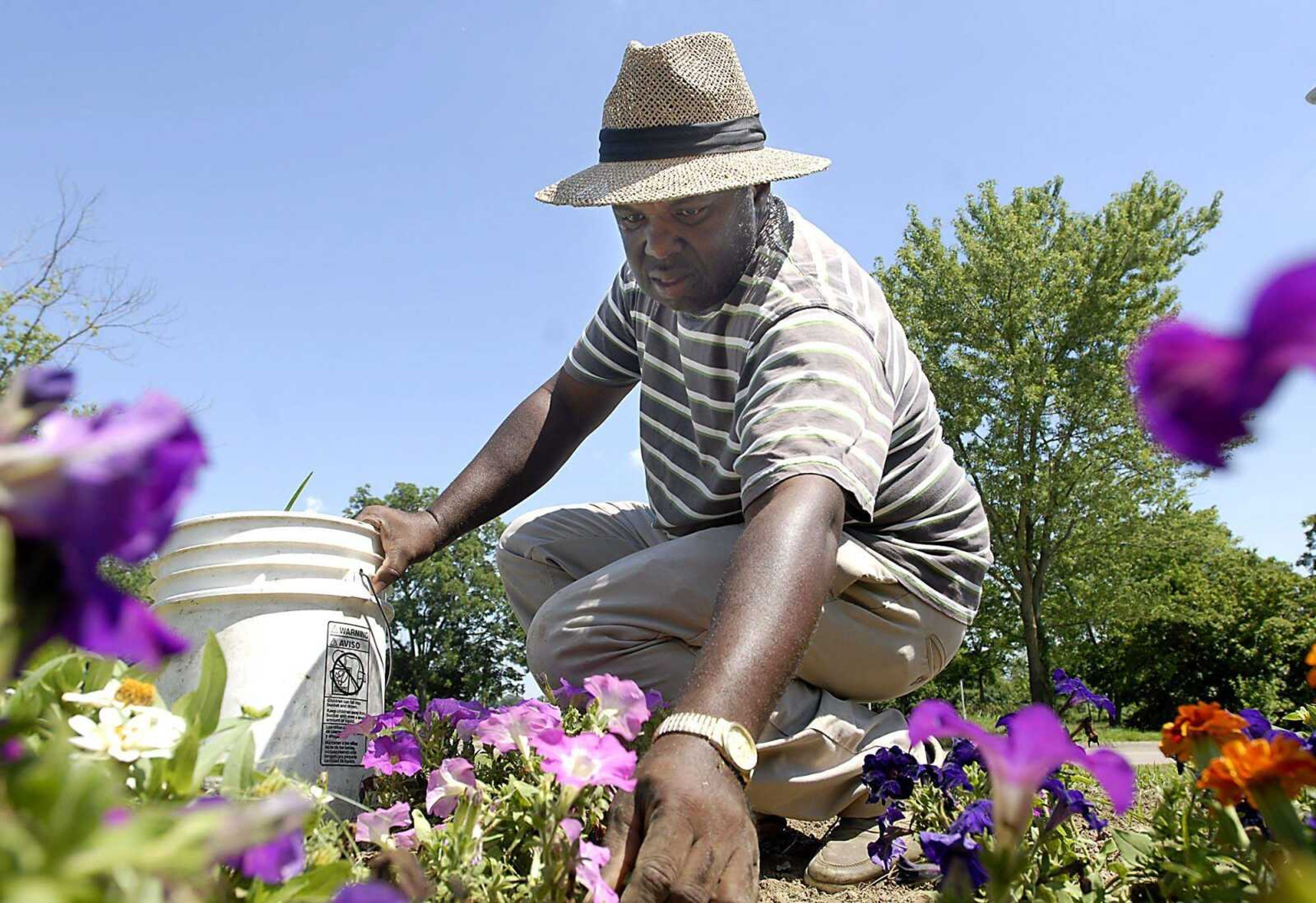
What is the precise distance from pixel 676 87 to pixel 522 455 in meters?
1.51

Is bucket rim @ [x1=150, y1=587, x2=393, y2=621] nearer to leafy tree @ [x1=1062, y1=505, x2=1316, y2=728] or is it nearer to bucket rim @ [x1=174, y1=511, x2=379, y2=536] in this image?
bucket rim @ [x1=174, y1=511, x2=379, y2=536]

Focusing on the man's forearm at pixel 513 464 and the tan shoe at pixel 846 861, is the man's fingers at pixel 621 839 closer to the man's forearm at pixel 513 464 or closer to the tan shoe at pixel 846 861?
the tan shoe at pixel 846 861

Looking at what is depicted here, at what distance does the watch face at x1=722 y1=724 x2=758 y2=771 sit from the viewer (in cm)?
174

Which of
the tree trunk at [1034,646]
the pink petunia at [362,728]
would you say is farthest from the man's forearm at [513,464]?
the tree trunk at [1034,646]

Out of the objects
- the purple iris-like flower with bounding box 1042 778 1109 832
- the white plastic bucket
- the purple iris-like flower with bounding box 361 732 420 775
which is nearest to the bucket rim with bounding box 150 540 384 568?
the white plastic bucket

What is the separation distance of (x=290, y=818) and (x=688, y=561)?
249 centimetres

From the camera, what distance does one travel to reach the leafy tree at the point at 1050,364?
1923 centimetres

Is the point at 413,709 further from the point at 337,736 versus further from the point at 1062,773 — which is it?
the point at 1062,773

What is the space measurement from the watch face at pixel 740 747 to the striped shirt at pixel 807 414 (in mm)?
727

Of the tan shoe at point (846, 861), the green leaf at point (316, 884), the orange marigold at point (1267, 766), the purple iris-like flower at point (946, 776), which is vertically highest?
the orange marigold at point (1267, 766)

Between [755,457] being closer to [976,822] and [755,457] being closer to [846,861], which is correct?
[976,822]

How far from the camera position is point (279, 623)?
280cm

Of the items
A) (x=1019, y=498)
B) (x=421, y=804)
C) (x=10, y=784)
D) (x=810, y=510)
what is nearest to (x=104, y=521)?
(x=10, y=784)

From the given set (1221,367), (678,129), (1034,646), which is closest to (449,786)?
(1221,367)
